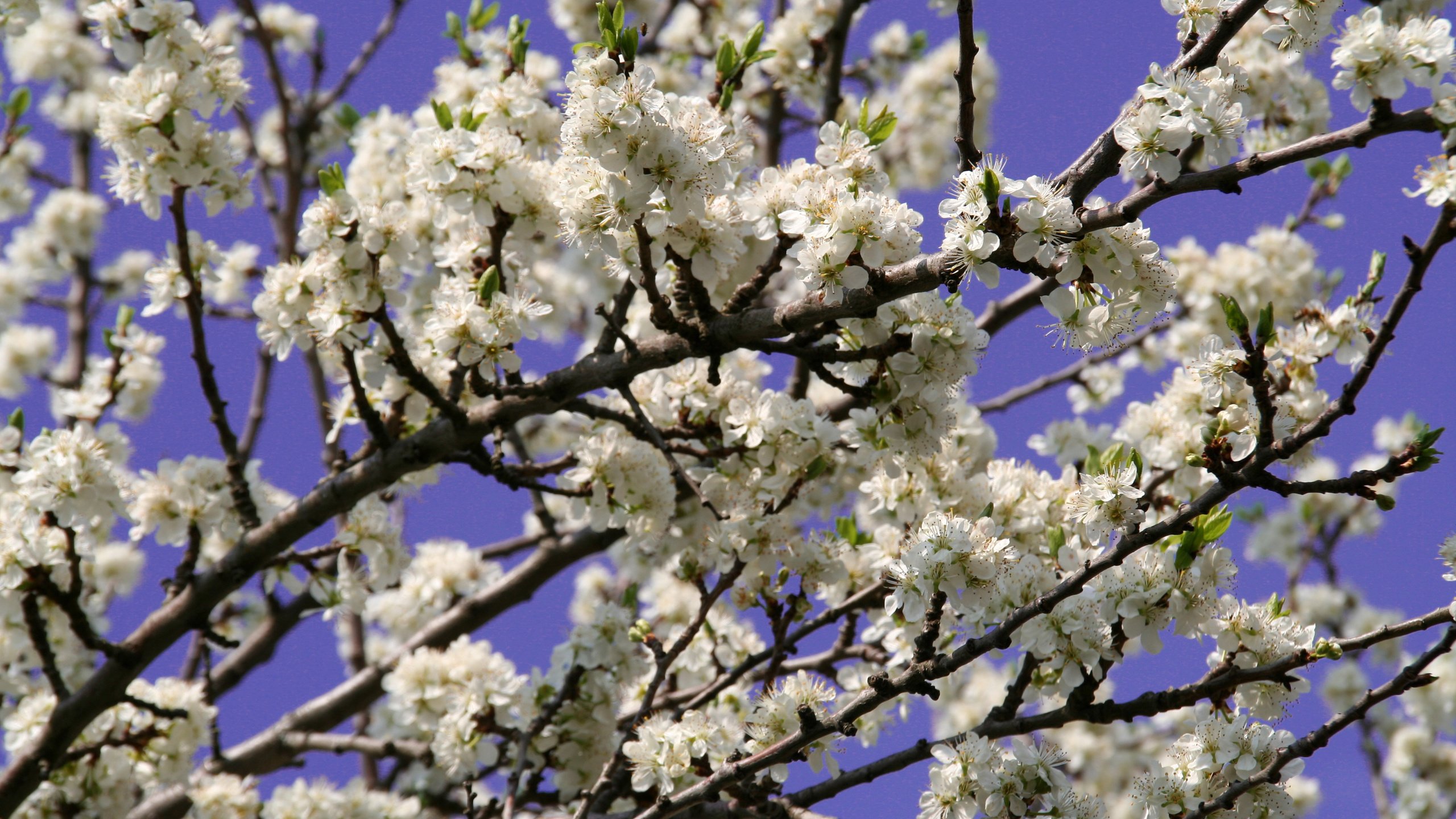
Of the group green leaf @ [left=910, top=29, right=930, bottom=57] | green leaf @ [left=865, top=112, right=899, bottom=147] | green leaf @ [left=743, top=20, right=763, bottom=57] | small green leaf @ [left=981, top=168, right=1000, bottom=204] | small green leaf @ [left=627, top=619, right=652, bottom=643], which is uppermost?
green leaf @ [left=910, top=29, right=930, bottom=57]

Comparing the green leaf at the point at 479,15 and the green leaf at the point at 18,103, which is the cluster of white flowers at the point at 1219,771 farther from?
the green leaf at the point at 18,103

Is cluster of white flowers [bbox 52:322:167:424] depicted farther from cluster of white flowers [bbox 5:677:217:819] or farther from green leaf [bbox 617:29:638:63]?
green leaf [bbox 617:29:638:63]

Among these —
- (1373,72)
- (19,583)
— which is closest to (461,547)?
(19,583)

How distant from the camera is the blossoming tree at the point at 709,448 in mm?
2881

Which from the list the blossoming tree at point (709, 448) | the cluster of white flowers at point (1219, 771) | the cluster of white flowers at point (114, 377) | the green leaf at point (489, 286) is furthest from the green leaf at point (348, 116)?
the cluster of white flowers at point (1219, 771)


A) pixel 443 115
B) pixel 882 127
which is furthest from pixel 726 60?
pixel 443 115

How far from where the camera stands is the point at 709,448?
4152 mm

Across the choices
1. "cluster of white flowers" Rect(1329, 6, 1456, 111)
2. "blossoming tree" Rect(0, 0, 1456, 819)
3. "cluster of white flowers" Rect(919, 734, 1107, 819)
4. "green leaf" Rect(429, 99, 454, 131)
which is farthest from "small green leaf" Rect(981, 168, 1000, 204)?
"green leaf" Rect(429, 99, 454, 131)

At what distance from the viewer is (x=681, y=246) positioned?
3447mm

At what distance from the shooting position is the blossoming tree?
2.88m

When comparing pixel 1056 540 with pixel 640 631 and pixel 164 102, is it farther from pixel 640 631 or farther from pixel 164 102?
pixel 164 102

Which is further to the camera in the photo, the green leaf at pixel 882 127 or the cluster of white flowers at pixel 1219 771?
the green leaf at pixel 882 127

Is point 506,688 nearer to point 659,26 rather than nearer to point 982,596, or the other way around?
point 982,596

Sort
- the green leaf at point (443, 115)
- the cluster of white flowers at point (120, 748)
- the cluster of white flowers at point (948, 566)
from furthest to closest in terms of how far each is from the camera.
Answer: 1. the cluster of white flowers at point (120, 748)
2. the green leaf at point (443, 115)
3. the cluster of white flowers at point (948, 566)
